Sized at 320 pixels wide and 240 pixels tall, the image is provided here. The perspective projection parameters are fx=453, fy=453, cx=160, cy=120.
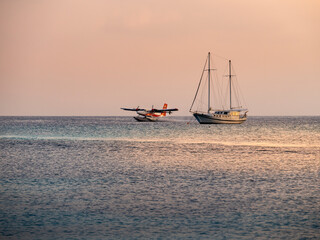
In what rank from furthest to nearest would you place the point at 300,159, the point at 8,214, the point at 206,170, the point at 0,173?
1. the point at 300,159
2. the point at 206,170
3. the point at 0,173
4. the point at 8,214

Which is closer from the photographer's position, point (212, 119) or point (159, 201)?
point (159, 201)

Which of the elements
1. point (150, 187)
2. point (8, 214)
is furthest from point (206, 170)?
point (8, 214)

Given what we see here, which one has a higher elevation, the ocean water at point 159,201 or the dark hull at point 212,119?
the dark hull at point 212,119

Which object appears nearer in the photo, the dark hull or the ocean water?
the ocean water

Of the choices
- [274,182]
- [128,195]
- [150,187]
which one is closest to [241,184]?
[274,182]

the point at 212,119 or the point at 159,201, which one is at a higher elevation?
the point at 212,119

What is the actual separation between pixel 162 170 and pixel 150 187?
7369 mm

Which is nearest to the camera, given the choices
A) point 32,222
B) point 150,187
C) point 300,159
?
point 32,222

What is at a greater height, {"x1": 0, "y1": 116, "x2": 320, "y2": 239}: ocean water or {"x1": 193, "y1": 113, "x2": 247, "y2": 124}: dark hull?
{"x1": 193, "y1": 113, "x2": 247, "y2": 124}: dark hull

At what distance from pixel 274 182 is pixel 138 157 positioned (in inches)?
655

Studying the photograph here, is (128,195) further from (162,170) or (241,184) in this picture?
(162,170)

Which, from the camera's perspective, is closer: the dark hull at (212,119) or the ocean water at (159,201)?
the ocean water at (159,201)

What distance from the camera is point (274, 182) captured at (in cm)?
2316

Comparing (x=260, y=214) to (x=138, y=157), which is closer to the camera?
(x=260, y=214)
